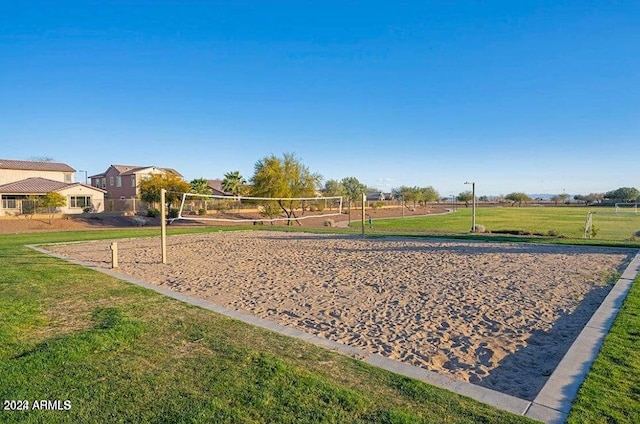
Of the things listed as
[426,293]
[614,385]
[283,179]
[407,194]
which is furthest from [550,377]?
[407,194]

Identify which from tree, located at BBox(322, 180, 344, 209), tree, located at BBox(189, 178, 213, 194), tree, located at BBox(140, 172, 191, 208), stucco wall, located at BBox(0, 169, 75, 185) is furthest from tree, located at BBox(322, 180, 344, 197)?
stucco wall, located at BBox(0, 169, 75, 185)

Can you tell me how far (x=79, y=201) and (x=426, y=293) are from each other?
3753cm

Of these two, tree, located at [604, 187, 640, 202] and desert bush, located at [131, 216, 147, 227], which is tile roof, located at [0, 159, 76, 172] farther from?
tree, located at [604, 187, 640, 202]

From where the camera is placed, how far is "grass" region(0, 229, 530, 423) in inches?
107

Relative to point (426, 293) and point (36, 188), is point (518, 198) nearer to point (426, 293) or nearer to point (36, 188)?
point (36, 188)

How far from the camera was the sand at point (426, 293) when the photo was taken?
4.19 metres

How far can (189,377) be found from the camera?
3322mm

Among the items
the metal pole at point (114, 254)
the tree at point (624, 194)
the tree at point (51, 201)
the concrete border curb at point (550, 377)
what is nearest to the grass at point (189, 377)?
the concrete border curb at point (550, 377)

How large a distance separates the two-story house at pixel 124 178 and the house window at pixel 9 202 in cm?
1117

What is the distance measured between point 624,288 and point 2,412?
8.91 meters

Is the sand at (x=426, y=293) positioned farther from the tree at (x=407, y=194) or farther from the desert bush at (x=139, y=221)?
the tree at (x=407, y=194)

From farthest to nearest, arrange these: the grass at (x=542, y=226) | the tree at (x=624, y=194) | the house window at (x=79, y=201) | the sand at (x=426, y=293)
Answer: the tree at (x=624, y=194), the house window at (x=79, y=201), the grass at (x=542, y=226), the sand at (x=426, y=293)

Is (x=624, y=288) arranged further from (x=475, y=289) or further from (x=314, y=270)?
(x=314, y=270)

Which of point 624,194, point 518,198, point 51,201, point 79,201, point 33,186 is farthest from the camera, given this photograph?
point 518,198
